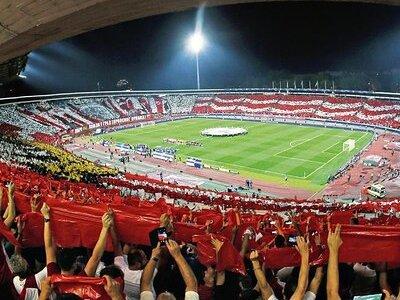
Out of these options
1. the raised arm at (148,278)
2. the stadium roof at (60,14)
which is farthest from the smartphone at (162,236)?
the stadium roof at (60,14)

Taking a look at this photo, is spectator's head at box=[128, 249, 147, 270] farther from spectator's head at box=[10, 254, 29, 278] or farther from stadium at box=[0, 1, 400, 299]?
spectator's head at box=[10, 254, 29, 278]

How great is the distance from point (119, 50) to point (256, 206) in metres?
75.8

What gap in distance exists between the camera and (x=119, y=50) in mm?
88500

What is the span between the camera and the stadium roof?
6.18 m

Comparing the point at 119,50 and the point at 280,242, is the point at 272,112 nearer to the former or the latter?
the point at 119,50

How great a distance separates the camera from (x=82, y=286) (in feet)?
8.76

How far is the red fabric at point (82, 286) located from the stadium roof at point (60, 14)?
4.30 metres

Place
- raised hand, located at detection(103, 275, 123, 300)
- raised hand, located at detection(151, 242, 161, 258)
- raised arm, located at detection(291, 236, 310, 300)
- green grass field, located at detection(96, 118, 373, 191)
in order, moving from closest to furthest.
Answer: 1. raised hand, located at detection(103, 275, 123, 300)
2. raised arm, located at detection(291, 236, 310, 300)
3. raised hand, located at detection(151, 242, 161, 258)
4. green grass field, located at detection(96, 118, 373, 191)

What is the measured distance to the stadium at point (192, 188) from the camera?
11.8 ft

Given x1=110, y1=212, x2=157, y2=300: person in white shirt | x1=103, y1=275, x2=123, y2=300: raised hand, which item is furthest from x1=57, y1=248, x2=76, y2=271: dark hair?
x1=103, y1=275, x2=123, y2=300: raised hand

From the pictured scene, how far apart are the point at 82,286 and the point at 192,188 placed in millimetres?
25504

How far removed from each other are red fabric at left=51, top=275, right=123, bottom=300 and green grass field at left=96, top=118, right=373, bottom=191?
28.6 metres

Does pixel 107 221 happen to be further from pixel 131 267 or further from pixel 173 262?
pixel 173 262

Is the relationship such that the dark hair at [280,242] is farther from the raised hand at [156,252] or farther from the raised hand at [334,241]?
the raised hand at [156,252]
